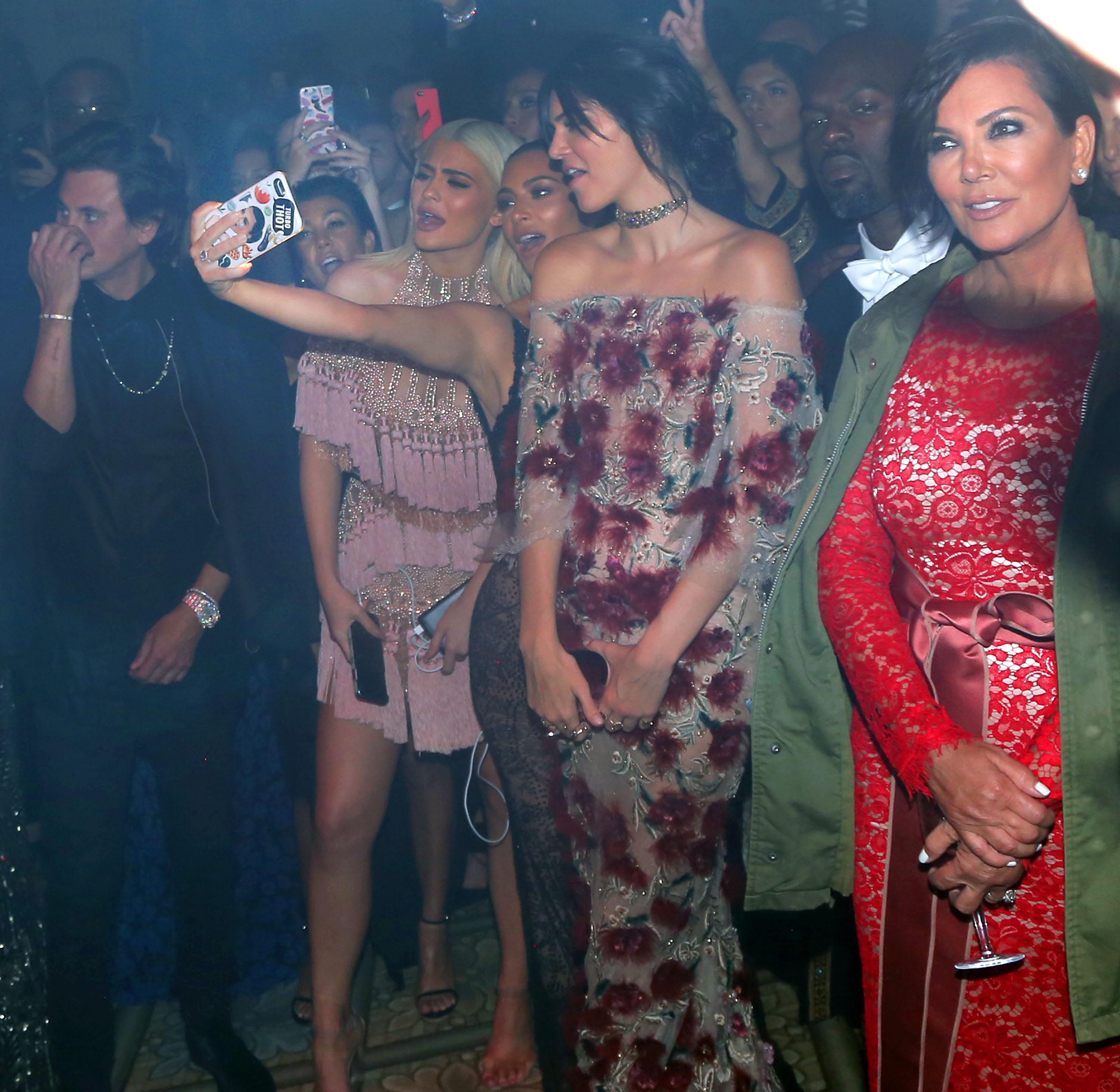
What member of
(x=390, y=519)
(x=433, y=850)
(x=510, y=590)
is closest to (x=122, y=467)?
(x=390, y=519)

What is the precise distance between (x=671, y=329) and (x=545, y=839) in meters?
0.90

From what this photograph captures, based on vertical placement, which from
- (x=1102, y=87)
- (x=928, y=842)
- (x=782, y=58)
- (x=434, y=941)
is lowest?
(x=434, y=941)

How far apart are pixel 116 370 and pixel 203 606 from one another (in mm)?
470

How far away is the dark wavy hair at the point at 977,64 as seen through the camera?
1230 millimetres

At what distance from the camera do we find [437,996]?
2.25m

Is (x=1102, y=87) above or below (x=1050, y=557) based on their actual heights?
above

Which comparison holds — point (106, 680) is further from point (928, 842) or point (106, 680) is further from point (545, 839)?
point (928, 842)

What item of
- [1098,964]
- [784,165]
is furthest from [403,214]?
[1098,964]

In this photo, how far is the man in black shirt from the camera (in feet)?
6.36

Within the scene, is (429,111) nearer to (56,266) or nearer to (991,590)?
(56,266)

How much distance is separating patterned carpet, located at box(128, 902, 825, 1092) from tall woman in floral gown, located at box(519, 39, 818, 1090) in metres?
0.45

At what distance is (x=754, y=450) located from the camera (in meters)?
1.52

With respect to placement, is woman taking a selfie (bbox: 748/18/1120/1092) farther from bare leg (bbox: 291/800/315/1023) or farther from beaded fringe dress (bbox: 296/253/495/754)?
bare leg (bbox: 291/800/315/1023)

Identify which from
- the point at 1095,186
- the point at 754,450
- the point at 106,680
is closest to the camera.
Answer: the point at 1095,186
